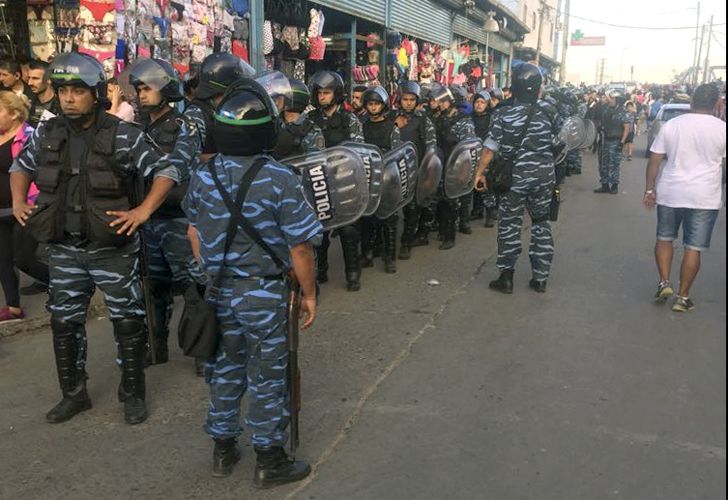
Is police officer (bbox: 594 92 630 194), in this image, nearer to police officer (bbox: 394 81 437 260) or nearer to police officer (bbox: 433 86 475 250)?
police officer (bbox: 433 86 475 250)

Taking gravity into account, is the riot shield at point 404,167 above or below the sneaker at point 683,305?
above

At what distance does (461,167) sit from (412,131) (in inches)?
28.9

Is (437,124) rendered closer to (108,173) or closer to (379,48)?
(108,173)

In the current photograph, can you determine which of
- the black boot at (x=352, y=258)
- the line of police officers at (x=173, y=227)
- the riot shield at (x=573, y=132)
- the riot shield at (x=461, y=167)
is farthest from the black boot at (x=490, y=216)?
the line of police officers at (x=173, y=227)

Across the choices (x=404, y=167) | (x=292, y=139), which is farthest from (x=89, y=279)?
(x=404, y=167)

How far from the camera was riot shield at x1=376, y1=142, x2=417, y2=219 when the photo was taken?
20.0ft

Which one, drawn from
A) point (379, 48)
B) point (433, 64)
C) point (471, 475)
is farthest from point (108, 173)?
point (433, 64)

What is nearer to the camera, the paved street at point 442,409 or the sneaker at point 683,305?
the paved street at point 442,409

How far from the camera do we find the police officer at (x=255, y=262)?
260 cm

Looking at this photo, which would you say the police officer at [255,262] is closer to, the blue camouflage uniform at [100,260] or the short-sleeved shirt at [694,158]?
the blue camouflage uniform at [100,260]

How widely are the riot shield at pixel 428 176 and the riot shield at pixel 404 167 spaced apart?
1.27 feet

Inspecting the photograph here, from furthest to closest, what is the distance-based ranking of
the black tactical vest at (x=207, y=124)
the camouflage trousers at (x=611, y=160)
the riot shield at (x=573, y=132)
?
the camouflage trousers at (x=611, y=160)
the riot shield at (x=573, y=132)
the black tactical vest at (x=207, y=124)

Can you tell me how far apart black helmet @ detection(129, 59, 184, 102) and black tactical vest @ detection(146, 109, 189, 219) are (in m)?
0.13

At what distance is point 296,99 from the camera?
17.0 ft
